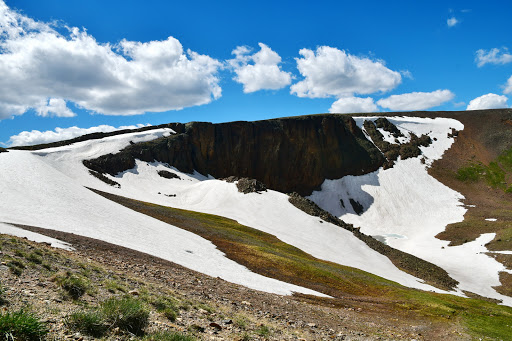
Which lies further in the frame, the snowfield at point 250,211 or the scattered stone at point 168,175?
the scattered stone at point 168,175

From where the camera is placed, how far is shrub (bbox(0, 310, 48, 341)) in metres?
6.06

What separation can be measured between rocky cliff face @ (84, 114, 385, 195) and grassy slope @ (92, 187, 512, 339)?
54060 millimetres

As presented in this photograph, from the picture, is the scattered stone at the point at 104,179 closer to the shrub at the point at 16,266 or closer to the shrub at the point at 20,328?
the shrub at the point at 16,266

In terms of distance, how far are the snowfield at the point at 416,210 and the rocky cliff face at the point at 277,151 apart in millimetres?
7190

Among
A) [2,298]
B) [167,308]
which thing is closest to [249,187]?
[167,308]

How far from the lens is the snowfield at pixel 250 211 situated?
1293 inches

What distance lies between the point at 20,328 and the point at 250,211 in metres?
63.5

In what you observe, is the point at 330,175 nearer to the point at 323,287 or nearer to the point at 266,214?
the point at 266,214

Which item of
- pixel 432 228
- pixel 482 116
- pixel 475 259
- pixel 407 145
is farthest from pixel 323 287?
pixel 482 116

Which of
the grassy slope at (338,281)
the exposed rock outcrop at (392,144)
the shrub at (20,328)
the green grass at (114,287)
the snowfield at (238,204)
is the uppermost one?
the exposed rock outcrop at (392,144)

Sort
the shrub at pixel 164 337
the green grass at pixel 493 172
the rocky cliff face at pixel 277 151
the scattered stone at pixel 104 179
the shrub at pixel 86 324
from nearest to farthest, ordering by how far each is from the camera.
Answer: the shrub at pixel 86 324 < the shrub at pixel 164 337 < the scattered stone at pixel 104 179 < the rocky cliff face at pixel 277 151 < the green grass at pixel 493 172

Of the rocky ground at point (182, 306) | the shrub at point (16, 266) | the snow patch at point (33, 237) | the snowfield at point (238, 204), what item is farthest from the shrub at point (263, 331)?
the snowfield at point (238, 204)

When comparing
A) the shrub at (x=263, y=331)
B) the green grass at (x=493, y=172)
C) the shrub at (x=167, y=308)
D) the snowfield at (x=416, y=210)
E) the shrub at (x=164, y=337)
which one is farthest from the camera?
the green grass at (x=493, y=172)

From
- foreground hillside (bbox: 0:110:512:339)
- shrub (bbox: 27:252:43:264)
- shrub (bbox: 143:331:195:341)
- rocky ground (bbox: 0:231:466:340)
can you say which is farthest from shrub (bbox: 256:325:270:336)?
shrub (bbox: 27:252:43:264)
